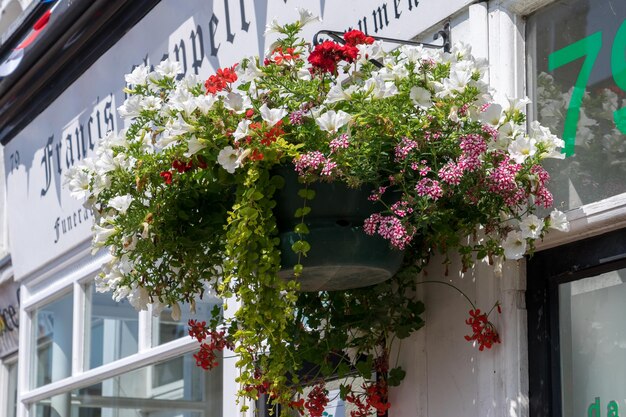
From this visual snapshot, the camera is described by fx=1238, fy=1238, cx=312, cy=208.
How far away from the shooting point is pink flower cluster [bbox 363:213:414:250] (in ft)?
9.85

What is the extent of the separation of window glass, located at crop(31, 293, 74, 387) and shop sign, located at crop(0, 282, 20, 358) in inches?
29.1

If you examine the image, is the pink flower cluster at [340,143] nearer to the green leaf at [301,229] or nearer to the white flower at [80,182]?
the green leaf at [301,229]

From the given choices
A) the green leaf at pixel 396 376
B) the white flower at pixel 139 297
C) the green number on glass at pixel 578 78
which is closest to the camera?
the green number on glass at pixel 578 78

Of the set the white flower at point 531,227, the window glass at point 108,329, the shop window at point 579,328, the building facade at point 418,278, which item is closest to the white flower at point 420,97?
the white flower at point 531,227

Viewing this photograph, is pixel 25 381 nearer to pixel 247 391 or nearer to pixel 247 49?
pixel 247 49

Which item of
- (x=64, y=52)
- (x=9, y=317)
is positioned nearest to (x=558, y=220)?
(x=64, y=52)

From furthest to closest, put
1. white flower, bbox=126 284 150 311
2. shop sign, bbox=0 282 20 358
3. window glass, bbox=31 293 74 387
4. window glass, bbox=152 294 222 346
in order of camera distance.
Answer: shop sign, bbox=0 282 20 358 < window glass, bbox=31 293 74 387 < window glass, bbox=152 294 222 346 < white flower, bbox=126 284 150 311

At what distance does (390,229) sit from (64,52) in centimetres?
402

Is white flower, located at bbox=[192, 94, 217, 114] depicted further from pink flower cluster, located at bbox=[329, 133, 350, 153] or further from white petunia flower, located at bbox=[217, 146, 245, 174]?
pink flower cluster, located at bbox=[329, 133, 350, 153]

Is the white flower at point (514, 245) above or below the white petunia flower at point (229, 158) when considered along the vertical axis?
below

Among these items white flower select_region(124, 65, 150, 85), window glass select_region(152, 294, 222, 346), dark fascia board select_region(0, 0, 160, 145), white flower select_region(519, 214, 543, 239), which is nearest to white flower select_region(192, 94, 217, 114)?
white flower select_region(124, 65, 150, 85)

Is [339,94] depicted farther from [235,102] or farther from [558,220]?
[558,220]

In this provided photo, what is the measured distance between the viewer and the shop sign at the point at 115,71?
4117 mm

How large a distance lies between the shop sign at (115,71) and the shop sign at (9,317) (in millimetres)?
553
